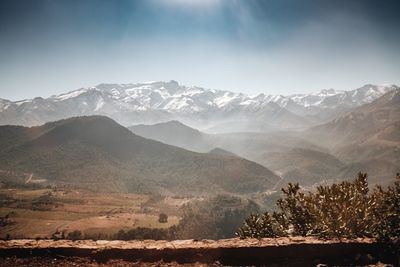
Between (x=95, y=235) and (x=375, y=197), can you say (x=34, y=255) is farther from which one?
(x=95, y=235)

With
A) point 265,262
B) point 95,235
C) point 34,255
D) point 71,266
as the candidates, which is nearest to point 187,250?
point 265,262

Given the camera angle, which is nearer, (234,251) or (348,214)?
(234,251)

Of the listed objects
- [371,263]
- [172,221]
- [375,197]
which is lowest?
[172,221]

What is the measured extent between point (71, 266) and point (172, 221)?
177040 millimetres

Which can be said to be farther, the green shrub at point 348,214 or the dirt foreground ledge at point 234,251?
the green shrub at point 348,214

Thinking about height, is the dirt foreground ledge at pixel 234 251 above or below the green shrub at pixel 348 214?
below

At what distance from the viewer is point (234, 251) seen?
39.0 ft

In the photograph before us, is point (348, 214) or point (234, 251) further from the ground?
point (348, 214)

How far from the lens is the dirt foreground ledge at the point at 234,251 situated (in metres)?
11.6

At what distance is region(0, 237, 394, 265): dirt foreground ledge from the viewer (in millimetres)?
11617

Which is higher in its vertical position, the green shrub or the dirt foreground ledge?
the green shrub

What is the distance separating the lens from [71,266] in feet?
37.4

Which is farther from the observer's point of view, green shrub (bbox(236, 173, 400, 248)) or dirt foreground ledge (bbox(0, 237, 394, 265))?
green shrub (bbox(236, 173, 400, 248))

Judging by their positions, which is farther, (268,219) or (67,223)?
(67,223)
